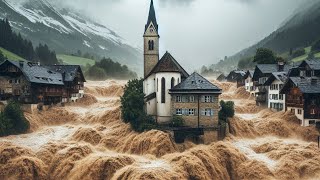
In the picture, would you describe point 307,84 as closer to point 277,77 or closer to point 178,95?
point 277,77

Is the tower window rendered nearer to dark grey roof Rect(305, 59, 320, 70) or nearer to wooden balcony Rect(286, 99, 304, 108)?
wooden balcony Rect(286, 99, 304, 108)

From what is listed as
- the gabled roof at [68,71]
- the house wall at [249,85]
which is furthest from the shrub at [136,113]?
the house wall at [249,85]

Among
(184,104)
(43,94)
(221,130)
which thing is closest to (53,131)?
Result: (43,94)

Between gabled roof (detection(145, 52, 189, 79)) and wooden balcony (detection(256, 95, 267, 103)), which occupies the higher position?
gabled roof (detection(145, 52, 189, 79))

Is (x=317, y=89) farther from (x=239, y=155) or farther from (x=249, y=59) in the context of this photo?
(x=249, y=59)

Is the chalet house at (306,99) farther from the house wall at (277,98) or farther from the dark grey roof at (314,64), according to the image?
the house wall at (277,98)

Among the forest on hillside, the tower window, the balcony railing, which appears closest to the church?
the tower window

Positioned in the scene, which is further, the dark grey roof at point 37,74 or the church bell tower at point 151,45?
the dark grey roof at point 37,74
